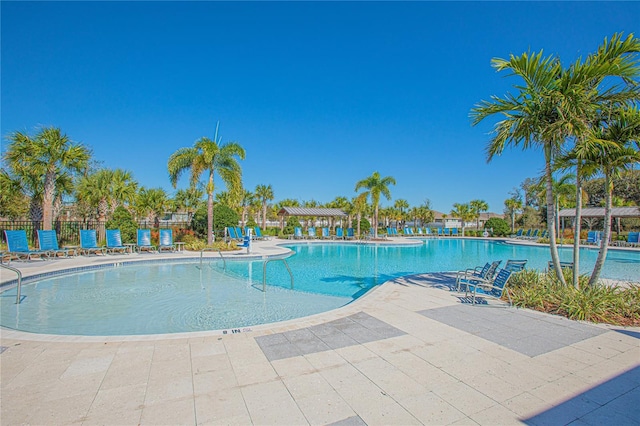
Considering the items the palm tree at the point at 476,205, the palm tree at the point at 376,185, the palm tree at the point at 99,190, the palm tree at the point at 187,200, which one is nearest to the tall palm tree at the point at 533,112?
the palm tree at the point at 99,190

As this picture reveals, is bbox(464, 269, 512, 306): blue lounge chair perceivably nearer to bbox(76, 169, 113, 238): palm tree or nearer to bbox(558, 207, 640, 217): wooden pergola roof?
bbox(76, 169, 113, 238): palm tree

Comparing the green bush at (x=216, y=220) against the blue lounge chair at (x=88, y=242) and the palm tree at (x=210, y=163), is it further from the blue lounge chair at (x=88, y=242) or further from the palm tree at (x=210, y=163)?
the blue lounge chair at (x=88, y=242)

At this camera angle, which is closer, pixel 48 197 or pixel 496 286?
pixel 496 286

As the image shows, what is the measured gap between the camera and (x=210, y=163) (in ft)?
54.2

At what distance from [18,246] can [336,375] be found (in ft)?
44.6

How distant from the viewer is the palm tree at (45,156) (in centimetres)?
1309

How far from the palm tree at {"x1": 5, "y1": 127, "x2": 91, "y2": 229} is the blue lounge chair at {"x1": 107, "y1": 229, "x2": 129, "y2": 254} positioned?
2291 mm

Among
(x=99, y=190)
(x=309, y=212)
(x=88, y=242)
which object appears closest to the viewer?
(x=88, y=242)

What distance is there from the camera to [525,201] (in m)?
47.2

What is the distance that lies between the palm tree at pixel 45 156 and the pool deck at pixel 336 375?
11.8m

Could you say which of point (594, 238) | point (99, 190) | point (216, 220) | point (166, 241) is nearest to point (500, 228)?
point (594, 238)

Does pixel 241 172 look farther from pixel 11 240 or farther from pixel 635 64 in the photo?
pixel 635 64

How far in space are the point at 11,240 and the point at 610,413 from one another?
15.7 m

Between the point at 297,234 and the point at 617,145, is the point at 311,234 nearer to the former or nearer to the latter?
the point at 297,234
